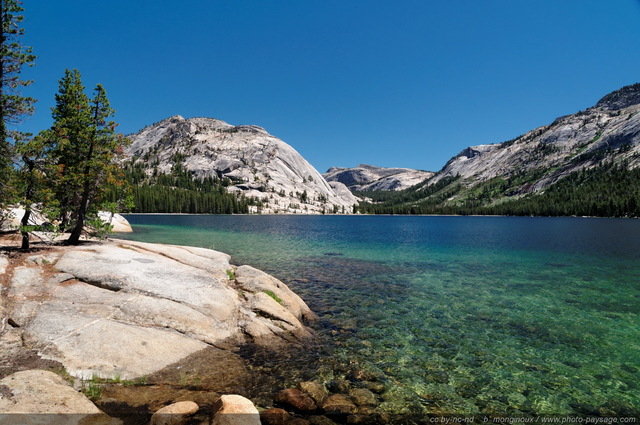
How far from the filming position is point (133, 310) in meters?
13.1

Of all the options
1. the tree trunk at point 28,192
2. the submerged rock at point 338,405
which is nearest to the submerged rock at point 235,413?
the submerged rock at point 338,405

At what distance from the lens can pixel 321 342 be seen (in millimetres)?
14586

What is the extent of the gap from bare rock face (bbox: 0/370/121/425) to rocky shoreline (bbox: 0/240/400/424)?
0.07 ft

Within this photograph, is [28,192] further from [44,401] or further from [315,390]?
[315,390]

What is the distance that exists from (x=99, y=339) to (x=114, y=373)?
172 cm

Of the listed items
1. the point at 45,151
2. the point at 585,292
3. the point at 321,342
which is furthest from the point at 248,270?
the point at 585,292

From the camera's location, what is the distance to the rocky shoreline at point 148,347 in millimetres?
8133

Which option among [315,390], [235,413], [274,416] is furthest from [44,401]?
[315,390]

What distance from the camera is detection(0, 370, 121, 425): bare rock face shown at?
22.8ft

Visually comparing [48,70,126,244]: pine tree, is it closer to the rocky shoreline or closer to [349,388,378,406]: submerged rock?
the rocky shoreline

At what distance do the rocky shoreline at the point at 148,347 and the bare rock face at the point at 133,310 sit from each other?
5cm

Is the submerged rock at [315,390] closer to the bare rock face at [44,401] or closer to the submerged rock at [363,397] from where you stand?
the submerged rock at [363,397]

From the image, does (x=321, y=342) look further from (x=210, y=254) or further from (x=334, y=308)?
(x=210, y=254)

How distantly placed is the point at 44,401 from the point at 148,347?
398 centimetres
